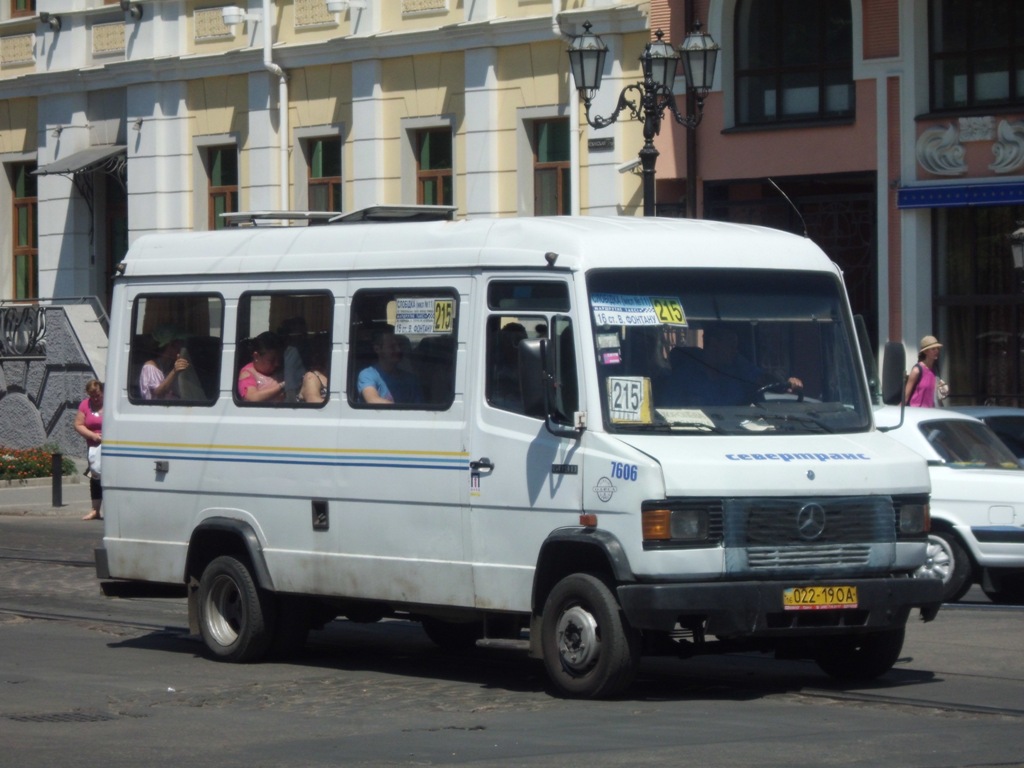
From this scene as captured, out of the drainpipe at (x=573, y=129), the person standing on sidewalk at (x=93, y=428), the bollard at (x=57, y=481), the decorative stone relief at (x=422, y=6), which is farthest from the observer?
the decorative stone relief at (x=422, y=6)

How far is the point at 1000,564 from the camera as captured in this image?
49.7 feet

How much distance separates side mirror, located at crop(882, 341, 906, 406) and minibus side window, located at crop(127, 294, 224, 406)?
385 centimetres

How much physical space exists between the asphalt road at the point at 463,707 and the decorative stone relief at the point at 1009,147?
11.4 meters

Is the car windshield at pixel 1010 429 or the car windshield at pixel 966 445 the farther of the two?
the car windshield at pixel 1010 429

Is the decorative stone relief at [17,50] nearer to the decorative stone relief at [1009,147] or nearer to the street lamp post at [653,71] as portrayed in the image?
the street lamp post at [653,71]

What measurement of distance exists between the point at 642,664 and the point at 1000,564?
3.95 metres

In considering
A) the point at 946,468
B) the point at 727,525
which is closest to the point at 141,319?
the point at 727,525

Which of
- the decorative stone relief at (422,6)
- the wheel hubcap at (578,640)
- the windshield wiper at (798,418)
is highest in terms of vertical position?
the decorative stone relief at (422,6)

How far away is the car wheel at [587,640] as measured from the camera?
10.3 meters

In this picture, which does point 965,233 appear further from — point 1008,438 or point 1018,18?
point 1008,438

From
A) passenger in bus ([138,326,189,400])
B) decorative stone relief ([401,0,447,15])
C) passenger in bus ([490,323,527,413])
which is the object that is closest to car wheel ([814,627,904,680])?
passenger in bus ([490,323,527,413])

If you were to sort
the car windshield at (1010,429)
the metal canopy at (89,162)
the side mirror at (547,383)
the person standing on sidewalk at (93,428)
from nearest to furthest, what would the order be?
the side mirror at (547,383), the car windshield at (1010,429), the person standing on sidewalk at (93,428), the metal canopy at (89,162)

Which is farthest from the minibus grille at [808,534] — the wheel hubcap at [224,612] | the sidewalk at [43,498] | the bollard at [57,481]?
the bollard at [57,481]

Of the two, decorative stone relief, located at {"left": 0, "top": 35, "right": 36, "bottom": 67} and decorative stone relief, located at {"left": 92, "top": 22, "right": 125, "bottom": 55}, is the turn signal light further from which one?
decorative stone relief, located at {"left": 0, "top": 35, "right": 36, "bottom": 67}
